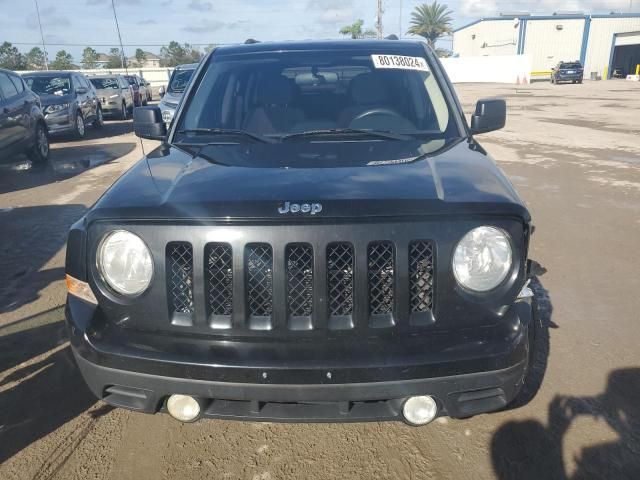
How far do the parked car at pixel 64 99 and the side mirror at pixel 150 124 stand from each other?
10495 mm

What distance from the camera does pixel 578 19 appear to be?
197 feet

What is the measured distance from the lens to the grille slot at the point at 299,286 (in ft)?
6.37

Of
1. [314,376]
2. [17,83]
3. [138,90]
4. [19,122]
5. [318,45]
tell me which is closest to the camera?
[314,376]

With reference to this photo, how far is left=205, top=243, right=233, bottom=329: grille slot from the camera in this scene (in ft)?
6.43

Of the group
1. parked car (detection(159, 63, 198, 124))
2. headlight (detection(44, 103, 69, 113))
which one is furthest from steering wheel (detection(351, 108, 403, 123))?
headlight (detection(44, 103, 69, 113))

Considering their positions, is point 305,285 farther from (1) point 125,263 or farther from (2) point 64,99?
(2) point 64,99

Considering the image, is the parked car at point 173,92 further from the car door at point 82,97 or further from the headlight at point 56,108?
the car door at point 82,97

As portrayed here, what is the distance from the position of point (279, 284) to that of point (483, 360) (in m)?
0.78

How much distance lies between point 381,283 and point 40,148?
1010 centimetres

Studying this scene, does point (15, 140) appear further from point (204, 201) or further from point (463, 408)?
point (463, 408)

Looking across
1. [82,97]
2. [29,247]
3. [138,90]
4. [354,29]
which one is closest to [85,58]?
[354,29]

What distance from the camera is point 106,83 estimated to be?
19.5 m

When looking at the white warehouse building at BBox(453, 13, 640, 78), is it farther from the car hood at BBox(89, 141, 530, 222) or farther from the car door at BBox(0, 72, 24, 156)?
the car hood at BBox(89, 141, 530, 222)

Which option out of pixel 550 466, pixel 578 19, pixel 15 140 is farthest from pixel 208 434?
pixel 578 19
